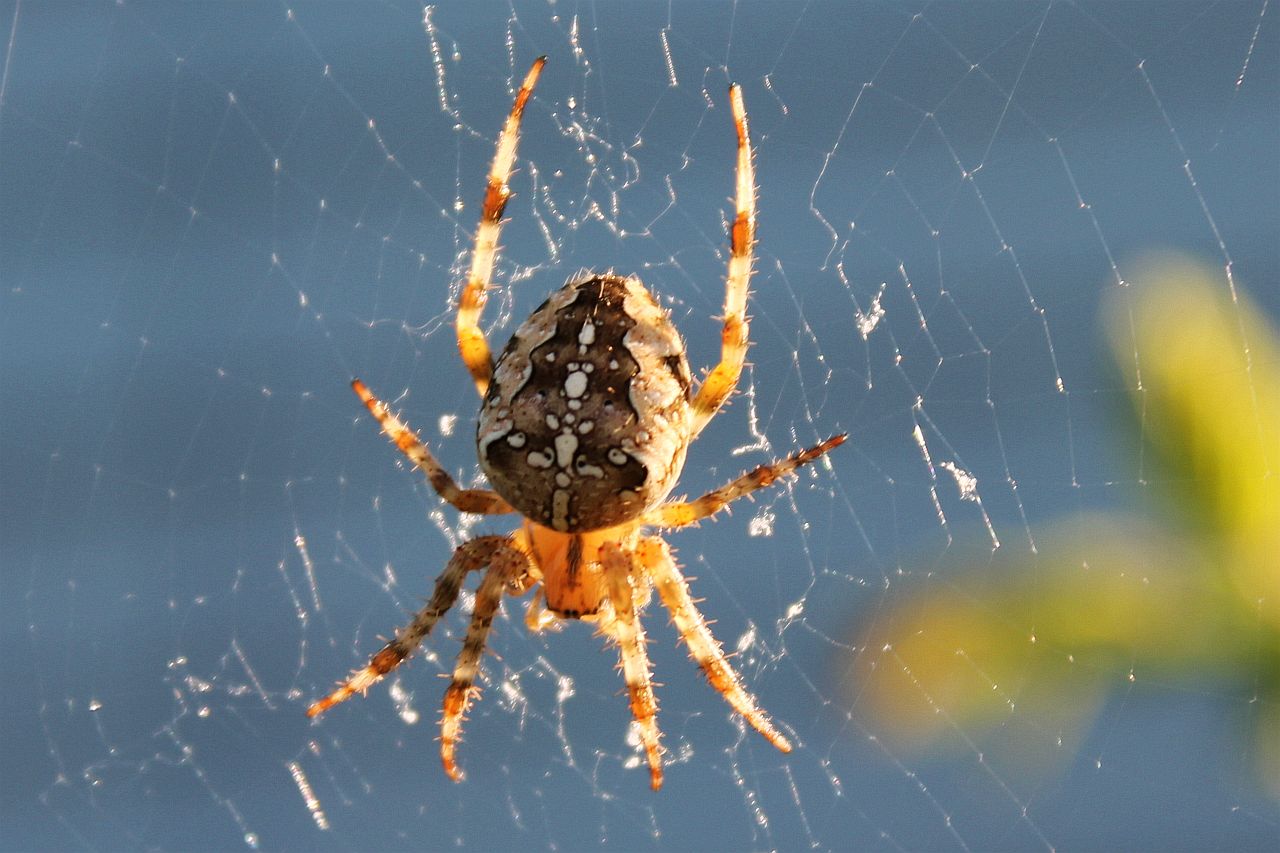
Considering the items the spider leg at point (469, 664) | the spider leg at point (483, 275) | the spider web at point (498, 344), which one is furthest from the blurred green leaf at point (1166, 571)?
the spider web at point (498, 344)

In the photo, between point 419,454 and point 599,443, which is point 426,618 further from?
point 599,443

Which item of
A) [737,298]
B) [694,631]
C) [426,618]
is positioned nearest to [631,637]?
[694,631]

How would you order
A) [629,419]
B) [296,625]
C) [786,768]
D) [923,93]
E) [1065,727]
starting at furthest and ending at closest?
[296,625] < [786,768] < [923,93] < [629,419] < [1065,727]

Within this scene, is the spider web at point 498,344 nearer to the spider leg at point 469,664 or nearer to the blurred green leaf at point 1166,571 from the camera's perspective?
the spider leg at point 469,664

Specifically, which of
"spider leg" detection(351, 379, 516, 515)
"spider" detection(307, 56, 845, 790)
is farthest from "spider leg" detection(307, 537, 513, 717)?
"spider leg" detection(351, 379, 516, 515)

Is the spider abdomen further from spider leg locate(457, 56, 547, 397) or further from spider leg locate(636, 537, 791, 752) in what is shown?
spider leg locate(636, 537, 791, 752)

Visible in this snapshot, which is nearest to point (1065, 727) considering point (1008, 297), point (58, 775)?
point (1008, 297)

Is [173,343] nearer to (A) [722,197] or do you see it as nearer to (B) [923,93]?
(A) [722,197]
